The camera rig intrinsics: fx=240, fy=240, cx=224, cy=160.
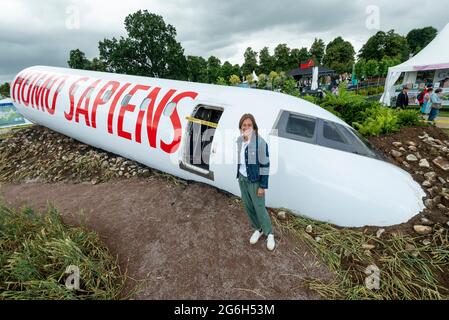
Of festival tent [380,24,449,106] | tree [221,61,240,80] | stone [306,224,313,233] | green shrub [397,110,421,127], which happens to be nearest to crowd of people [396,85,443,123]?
green shrub [397,110,421,127]

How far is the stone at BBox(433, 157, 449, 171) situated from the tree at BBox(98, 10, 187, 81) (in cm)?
3508

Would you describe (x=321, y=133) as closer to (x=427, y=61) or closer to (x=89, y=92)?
(x=89, y=92)

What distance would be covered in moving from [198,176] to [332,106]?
23.4ft

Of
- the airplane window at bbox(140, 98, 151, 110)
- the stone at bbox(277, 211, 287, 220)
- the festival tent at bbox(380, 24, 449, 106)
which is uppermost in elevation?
the festival tent at bbox(380, 24, 449, 106)

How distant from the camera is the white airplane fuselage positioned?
4.07 m

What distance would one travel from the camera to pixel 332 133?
4422 millimetres

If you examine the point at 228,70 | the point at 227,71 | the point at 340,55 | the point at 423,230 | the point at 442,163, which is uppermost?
the point at 340,55

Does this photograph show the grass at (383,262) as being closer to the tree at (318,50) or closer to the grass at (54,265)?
the grass at (54,265)

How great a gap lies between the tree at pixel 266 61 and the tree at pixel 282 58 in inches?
59.9

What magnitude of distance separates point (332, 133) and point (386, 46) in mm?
71088

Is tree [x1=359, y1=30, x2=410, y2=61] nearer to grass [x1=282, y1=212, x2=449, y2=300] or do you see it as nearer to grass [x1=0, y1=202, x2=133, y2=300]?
grass [x1=282, y1=212, x2=449, y2=300]

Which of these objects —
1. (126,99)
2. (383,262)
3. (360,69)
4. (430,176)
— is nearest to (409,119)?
(430,176)

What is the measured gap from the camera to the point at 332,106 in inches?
390
